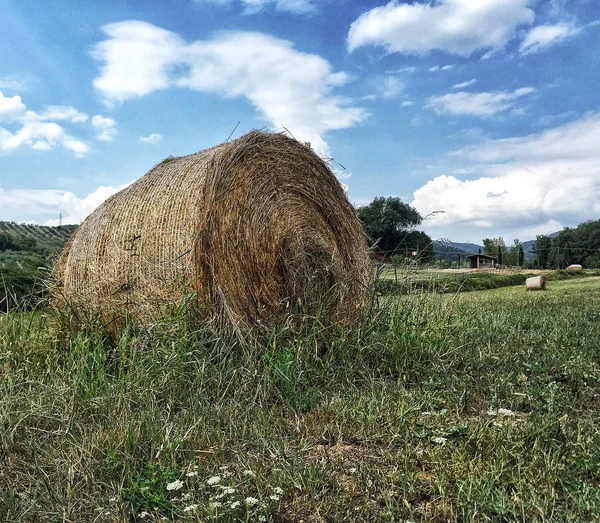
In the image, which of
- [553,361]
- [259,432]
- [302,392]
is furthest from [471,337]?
[259,432]

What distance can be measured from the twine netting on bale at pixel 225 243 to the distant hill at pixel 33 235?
1823 centimetres

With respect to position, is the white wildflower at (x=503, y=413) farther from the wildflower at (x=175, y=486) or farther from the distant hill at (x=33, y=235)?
the distant hill at (x=33, y=235)

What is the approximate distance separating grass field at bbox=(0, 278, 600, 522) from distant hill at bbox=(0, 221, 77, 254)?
64.1 feet

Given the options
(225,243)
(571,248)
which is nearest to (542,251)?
(571,248)

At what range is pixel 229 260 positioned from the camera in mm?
5059

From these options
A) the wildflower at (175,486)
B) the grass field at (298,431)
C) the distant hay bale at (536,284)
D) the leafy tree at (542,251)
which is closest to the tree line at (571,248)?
the leafy tree at (542,251)

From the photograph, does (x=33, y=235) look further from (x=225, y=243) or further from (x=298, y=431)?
(x=298, y=431)

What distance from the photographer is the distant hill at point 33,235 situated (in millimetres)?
23078

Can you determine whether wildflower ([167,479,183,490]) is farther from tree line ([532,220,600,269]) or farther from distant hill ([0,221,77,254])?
tree line ([532,220,600,269])

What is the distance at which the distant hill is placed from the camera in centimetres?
2308

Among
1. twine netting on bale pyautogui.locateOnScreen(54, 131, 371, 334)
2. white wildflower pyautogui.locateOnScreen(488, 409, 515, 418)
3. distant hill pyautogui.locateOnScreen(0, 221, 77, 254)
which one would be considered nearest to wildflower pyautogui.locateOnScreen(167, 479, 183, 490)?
white wildflower pyautogui.locateOnScreen(488, 409, 515, 418)

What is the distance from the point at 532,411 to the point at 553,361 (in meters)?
1.64

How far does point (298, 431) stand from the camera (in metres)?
3.45

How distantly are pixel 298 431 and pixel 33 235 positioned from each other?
28.4 meters
